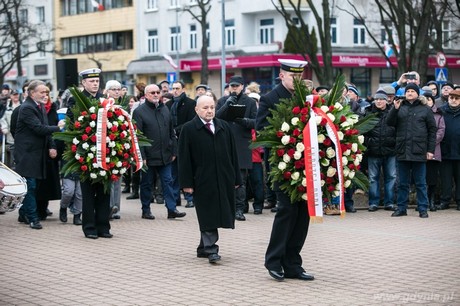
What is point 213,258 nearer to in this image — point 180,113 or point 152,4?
point 180,113

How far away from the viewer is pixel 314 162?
10086mm

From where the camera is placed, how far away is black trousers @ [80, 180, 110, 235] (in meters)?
13.9

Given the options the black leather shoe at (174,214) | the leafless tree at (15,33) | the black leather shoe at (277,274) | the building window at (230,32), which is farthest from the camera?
the building window at (230,32)

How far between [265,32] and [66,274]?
52070 mm

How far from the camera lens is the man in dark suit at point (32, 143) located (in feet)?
48.5

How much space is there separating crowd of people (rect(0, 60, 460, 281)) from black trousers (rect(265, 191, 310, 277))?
128 centimetres

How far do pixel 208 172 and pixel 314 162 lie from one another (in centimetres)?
198

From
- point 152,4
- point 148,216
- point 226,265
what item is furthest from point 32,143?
point 152,4

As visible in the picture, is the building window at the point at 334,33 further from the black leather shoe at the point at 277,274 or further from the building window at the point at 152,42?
the black leather shoe at the point at 277,274

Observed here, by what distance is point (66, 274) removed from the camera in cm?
1080

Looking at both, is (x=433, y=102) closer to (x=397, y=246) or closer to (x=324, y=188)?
(x=397, y=246)

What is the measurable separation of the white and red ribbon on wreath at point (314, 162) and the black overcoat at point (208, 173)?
187 cm

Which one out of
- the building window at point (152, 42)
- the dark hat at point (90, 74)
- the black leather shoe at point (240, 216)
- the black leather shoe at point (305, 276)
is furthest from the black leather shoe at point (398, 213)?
the building window at point (152, 42)

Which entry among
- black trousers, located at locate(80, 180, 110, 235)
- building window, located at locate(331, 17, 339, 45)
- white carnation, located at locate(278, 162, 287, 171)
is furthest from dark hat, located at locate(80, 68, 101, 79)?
building window, located at locate(331, 17, 339, 45)
